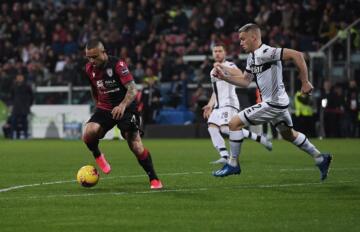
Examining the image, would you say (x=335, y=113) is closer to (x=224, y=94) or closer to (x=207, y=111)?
(x=224, y=94)

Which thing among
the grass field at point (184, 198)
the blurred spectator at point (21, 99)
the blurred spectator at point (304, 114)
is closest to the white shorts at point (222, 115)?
the grass field at point (184, 198)

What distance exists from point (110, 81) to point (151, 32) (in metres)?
23.5

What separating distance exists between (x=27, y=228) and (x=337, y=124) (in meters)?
25.1

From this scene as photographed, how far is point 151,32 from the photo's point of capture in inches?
1430

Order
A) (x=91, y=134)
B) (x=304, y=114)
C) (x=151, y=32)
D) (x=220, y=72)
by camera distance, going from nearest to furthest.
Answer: (x=220, y=72), (x=91, y=134), (x=304, y=114), (x=151, y=32)

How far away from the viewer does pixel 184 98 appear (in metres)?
33.3

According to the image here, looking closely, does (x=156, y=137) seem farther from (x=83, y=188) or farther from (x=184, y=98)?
(x=83, y=188)

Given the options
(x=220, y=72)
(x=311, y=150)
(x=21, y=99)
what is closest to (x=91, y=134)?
(x=220, y=72)

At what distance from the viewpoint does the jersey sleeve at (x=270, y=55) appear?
13367 mm

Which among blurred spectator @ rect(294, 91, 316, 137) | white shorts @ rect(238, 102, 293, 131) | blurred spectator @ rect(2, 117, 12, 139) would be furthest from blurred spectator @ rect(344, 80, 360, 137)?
white shorts @ rect(238, 102, 293, 131)

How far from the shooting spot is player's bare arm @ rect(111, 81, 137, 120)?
12.5 metres

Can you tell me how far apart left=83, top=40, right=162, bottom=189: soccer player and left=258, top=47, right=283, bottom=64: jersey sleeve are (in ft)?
6.69

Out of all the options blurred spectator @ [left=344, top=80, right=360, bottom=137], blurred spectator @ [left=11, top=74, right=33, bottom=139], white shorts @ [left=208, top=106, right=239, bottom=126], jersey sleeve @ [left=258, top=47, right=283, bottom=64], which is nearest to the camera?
jersey sleeve @ [left=258, top=47, right=283, bottom=64]

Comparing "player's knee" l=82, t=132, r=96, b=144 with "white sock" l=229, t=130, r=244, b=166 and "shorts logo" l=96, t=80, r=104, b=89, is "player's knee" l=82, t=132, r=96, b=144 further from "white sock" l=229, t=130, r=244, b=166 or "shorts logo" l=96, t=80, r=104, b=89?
"white sock" l=229, t=130, r=244, b=166
